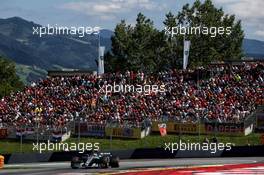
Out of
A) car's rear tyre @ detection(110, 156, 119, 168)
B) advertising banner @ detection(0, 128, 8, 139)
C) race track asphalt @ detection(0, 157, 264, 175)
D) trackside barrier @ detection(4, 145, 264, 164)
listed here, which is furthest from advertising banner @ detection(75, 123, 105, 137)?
car's rear tyre @ detection(110, 156, 119, 168)

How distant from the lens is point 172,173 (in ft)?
93.1

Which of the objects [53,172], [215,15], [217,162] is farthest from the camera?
[215,15]

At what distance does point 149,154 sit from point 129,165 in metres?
4.95

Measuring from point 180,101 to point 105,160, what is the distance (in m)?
14.5

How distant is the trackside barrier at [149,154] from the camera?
38.1 m

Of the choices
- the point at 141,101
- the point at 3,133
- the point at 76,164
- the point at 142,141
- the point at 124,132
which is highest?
the point at 141,101

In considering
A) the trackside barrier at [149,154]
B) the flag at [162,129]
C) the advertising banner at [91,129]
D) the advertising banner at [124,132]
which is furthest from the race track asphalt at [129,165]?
the advertising banner at [91,129]

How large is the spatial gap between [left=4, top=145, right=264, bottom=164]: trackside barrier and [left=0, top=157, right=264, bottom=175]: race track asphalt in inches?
38.5

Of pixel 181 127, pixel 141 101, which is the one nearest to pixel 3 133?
pixel 141 101

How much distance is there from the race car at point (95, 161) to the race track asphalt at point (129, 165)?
52 cm

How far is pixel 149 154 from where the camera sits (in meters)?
39.4

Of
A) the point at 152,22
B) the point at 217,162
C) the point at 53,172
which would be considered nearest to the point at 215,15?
the point at 152,22

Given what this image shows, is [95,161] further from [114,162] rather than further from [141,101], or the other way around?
[141,101]

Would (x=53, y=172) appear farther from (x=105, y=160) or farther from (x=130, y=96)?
(x=130, y=96)
